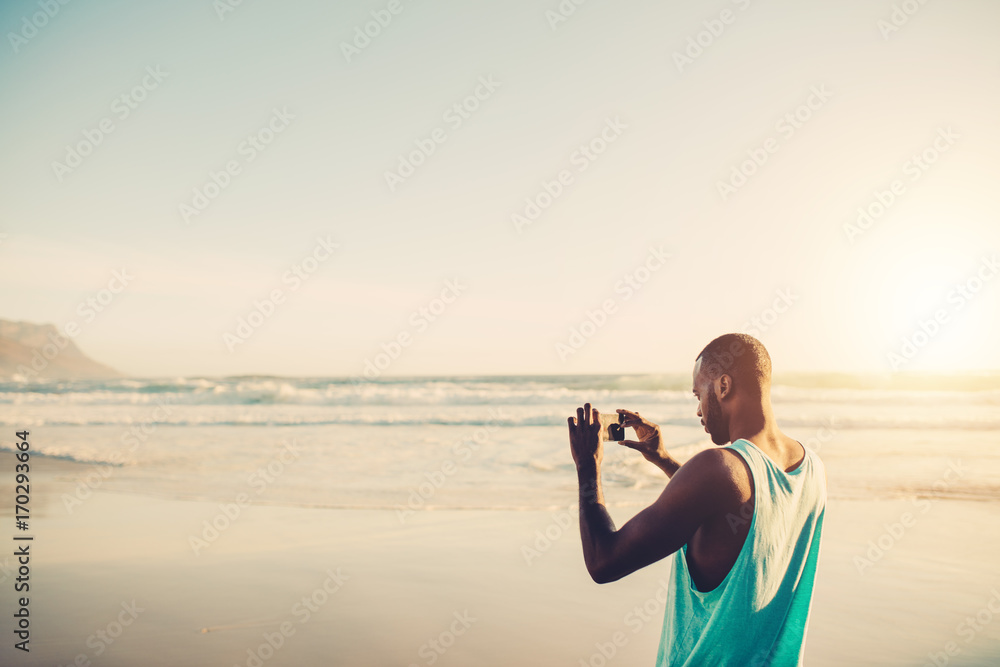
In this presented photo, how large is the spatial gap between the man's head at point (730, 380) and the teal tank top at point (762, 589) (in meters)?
0.14

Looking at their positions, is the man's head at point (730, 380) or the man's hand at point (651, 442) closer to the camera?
the man's head at point (730, 380)

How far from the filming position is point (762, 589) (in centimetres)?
158

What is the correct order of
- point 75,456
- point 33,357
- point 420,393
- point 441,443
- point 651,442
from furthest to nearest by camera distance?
1. point 33,357
2. point 420,393
3. point 441,443
4. point 75,456
5. point 651,442

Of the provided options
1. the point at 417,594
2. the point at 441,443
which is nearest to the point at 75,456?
the point at 441,443

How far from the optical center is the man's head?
1.70m

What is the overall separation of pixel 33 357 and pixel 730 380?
5272 centimetres

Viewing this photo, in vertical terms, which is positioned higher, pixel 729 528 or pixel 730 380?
pixel 730 380

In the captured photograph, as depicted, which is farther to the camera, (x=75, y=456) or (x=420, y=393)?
(x=420, y=393)

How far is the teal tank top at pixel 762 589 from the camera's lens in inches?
60.8

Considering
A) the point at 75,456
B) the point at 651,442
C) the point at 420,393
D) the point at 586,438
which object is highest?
the point at 420,393

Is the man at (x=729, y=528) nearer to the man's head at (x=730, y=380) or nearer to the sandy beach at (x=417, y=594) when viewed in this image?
the man's head at (x=730, y=380)

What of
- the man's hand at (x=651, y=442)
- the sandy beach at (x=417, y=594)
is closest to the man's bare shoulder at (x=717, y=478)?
the man's hand at (x=651, y=442)

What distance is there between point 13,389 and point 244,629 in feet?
118

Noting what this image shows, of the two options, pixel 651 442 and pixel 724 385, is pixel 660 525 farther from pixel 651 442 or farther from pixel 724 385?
pixel 651 442
